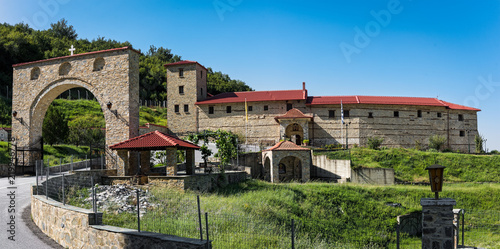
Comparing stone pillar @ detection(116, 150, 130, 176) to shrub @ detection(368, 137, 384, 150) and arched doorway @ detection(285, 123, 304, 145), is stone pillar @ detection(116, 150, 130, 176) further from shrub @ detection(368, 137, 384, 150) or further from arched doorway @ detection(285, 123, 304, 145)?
shrub @ detection(368, 137, 384, 150)

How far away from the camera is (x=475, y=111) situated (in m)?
39.5

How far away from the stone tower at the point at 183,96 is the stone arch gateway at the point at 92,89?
17097 millimetres

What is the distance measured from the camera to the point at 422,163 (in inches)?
1171

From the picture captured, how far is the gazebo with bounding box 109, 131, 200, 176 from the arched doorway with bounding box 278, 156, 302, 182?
12868 millimetres

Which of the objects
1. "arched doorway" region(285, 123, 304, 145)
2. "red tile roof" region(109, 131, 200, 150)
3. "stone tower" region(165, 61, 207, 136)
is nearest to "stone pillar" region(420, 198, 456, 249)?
"red tile roof" region(109, 131, 200, 150)

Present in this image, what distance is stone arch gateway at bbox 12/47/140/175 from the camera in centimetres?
1897

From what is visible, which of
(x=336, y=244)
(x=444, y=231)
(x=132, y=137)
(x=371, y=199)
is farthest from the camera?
(x=371, y=199)

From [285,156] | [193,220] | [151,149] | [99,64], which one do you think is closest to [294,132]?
[285,156]

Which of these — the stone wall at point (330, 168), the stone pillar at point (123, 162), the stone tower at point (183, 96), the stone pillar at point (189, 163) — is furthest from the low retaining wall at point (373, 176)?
the stone tower at point (183, 96)

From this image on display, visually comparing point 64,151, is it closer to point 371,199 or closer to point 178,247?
point 371,199

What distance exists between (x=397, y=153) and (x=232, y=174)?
1557cm

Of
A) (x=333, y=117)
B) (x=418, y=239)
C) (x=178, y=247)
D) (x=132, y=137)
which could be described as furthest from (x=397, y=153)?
(x=178, y=247)

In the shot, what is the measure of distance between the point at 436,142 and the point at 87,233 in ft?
114

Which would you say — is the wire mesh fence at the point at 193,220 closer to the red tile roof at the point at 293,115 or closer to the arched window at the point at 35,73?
the arched window at the point at 35,73
